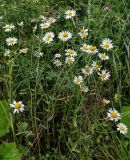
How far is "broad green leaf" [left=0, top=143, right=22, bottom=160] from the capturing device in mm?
2082

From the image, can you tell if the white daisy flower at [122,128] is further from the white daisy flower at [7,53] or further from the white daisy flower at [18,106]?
the white daisy flower at [7,53]

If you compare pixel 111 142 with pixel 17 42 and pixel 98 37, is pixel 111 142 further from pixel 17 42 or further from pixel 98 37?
pixel 17 42

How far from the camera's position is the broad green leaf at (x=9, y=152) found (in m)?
2.08

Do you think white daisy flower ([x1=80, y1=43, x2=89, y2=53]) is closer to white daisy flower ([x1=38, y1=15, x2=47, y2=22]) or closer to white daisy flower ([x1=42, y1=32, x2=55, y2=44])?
white daisy flower ([x1=42, y1=32, x2=55, y2=44])

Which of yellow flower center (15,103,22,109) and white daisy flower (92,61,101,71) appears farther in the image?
white daisy flower (92,61,101,71)

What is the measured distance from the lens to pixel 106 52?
101 inches

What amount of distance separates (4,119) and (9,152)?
192mm

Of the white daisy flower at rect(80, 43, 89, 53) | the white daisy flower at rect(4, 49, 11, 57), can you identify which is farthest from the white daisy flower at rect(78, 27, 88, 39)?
the white daisy flower at rect(4, 49, 11, 57)

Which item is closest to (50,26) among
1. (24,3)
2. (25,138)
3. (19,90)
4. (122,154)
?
(24,3)

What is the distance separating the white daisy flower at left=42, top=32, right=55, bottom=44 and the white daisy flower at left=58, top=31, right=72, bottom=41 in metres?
0.05

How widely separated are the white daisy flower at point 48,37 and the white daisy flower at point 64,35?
0.05m

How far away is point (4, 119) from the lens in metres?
2.17

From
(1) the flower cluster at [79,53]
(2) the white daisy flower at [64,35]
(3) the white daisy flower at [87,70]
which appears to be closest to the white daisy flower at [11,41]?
(1) the flower cluster at [79,53]

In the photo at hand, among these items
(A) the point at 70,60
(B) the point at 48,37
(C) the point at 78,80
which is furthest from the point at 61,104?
(B) the point at 48,37
